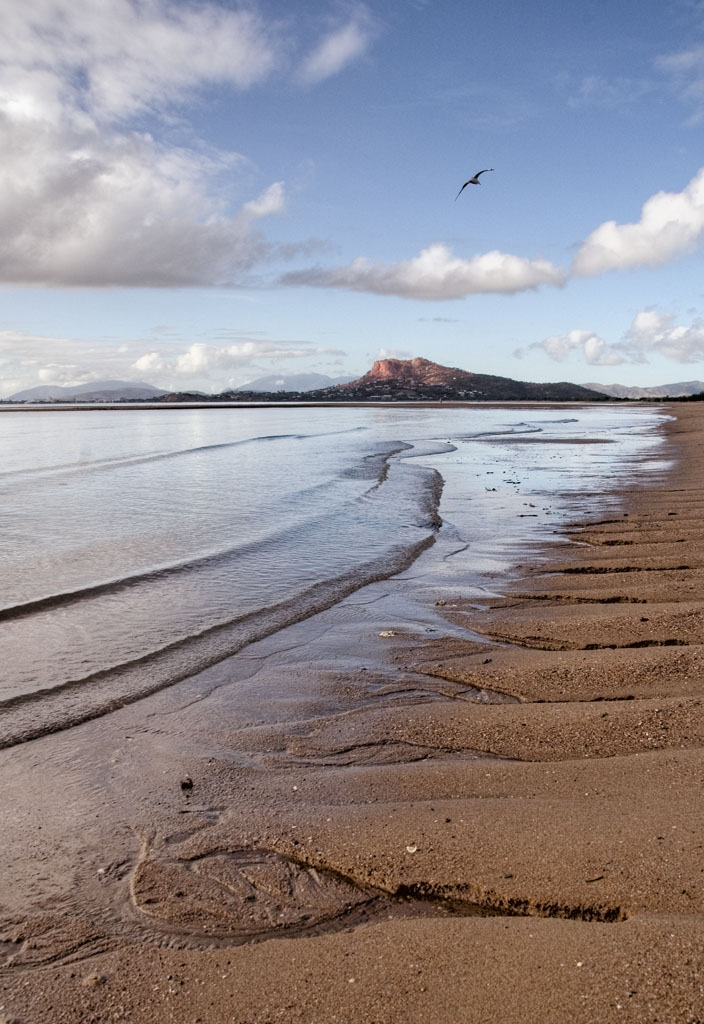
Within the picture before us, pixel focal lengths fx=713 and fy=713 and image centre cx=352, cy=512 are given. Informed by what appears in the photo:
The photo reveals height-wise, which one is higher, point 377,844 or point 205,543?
point 377,844

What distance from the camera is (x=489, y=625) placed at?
7480 millimetres

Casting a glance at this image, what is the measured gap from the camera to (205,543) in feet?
42.0

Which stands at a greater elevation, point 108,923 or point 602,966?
point 602,966

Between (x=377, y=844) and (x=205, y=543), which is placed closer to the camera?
(x=377, y=844)

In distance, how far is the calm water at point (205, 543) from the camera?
276 inches

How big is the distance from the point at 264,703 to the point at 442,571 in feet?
16.0

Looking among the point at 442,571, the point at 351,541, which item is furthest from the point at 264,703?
the point at 351,541

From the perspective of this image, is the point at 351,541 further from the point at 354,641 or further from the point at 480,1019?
the point at 480,1019

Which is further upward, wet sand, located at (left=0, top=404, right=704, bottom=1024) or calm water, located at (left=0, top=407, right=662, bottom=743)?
wet sand, located at (left=0, top=404, right=704, bottom=1024)

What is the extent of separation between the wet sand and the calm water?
1047mm

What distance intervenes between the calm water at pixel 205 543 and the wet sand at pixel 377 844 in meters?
1.05

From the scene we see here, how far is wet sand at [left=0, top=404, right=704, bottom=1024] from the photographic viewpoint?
2.70 m

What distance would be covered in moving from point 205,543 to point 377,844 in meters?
9.63

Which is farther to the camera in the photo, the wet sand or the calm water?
the calm water
